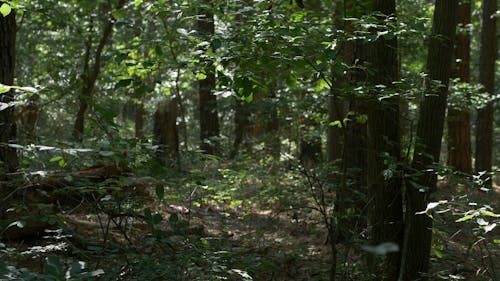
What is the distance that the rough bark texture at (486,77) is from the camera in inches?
529

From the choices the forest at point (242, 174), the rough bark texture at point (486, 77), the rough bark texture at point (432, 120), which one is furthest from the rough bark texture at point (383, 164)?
the rough bark texture at point (486, 77)

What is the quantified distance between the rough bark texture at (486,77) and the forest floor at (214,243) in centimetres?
185

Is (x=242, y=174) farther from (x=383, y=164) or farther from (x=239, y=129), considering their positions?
(x=239, y=129)

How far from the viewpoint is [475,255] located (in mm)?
6926

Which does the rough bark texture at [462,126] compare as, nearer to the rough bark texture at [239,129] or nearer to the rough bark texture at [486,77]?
the rough bark texture at [486,77]

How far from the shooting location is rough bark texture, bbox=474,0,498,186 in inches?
529

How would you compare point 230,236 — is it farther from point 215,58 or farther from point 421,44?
point 421,44

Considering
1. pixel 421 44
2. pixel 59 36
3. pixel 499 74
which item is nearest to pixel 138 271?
pixel 421 44

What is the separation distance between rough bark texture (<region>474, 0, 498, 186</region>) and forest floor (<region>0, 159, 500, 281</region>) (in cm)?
185

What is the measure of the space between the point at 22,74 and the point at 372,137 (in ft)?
43.2

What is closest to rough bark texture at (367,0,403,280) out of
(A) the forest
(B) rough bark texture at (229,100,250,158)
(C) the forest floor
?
(A) the forest

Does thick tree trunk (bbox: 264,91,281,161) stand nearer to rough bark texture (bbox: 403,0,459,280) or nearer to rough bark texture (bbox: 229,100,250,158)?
rough bark texture (bbox: 229,100,250,158)

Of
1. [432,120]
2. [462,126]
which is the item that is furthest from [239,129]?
[432,120]

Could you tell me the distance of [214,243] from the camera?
423cm
